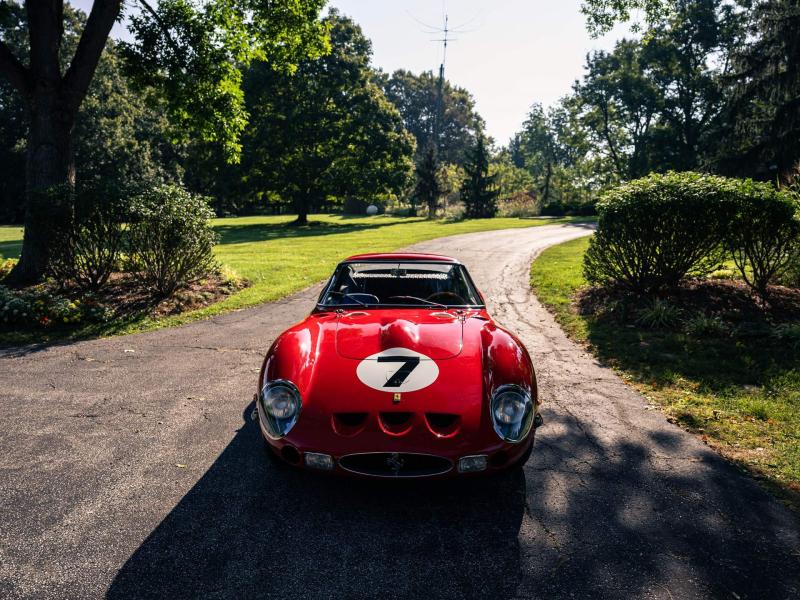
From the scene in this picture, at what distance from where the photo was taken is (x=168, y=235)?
8.57 meters

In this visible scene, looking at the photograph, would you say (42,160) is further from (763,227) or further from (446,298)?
(763,227)

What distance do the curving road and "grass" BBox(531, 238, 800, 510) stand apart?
289 mm

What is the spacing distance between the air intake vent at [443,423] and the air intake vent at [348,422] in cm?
39

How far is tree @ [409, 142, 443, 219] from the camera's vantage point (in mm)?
43406

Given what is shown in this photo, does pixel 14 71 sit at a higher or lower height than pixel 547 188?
higher

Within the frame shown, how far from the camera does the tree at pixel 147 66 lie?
9.12 meters

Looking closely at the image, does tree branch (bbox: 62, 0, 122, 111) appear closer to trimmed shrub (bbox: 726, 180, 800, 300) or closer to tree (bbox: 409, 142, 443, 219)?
trimmed shrub (bbox: 726, 180, 800, 300)

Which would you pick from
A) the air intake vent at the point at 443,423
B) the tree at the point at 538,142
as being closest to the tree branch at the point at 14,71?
the air intake vent at the point at 443,423

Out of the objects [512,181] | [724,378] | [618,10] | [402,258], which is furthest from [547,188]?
[402,258]

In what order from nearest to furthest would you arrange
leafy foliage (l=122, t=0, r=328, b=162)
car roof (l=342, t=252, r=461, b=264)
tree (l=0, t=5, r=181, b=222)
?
1. car roof (l=342, t=252, r=461, b=264)
2. leafy foliage (l=122, t=0, r=328, b=162)
3. tree (l=0, t=5, r=181, b=222)

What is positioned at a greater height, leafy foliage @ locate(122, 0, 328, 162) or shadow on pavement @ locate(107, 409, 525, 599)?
leafy foliage @ locate(122, 0, 328, 162)

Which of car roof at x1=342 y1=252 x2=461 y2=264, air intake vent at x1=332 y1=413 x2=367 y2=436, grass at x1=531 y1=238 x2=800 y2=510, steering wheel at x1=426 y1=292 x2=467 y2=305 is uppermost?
car roof at x1=342 y1=252 x2=461 y2=264

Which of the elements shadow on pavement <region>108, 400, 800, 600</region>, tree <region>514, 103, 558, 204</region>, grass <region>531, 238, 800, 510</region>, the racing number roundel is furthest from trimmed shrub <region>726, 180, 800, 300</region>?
tree <region>514, 103, 558, 204</region>

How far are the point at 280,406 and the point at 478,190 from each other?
3992cm
